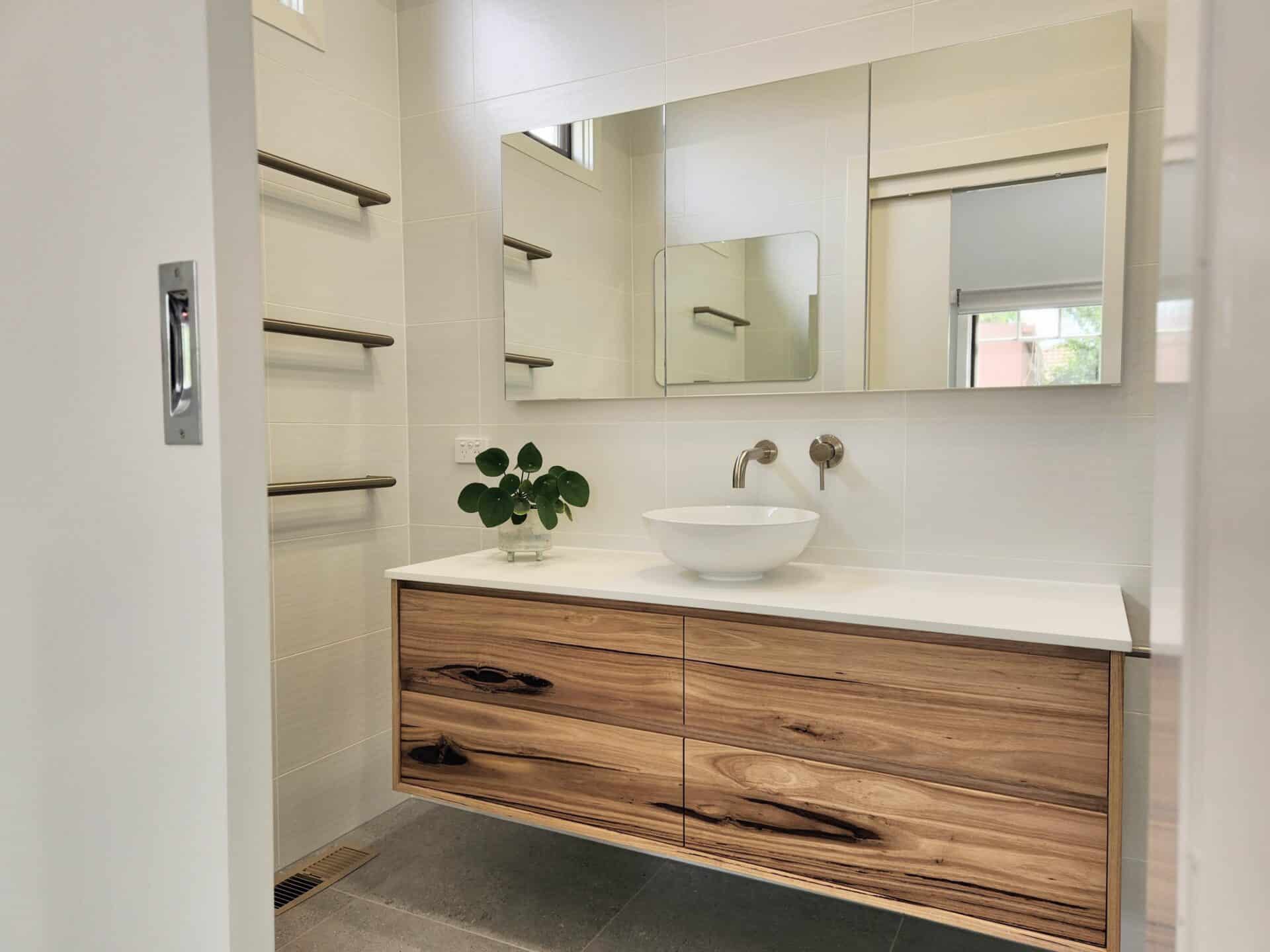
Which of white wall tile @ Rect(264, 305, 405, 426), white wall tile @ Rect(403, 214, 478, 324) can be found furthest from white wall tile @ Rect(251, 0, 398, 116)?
white wall tile @ Rect(264, 305, 405, 426)

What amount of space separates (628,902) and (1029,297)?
1.72 meters

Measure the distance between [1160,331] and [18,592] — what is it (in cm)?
131

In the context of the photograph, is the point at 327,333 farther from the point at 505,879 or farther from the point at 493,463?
the point at 505,879

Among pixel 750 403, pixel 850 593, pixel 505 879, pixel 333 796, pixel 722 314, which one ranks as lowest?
pixel 505 879

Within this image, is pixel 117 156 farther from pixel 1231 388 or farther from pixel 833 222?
pixel 833 222

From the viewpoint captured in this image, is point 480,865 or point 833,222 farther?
point 480,865

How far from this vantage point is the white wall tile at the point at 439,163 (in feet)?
8.47

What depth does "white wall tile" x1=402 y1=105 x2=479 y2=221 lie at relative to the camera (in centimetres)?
258

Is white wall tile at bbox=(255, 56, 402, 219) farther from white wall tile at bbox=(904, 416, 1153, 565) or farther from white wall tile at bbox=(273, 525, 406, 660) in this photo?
white wall tile at bbox=(904, 416, 1153, 565)

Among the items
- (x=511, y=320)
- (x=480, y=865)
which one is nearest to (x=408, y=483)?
(x=511, y=320)

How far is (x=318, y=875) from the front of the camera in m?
2.22

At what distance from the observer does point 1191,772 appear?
14cm

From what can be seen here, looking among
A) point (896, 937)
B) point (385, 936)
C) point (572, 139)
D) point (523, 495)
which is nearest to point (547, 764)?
point (385, 936)

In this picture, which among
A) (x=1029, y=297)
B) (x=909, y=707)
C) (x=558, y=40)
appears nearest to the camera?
(x=909, y=707)
